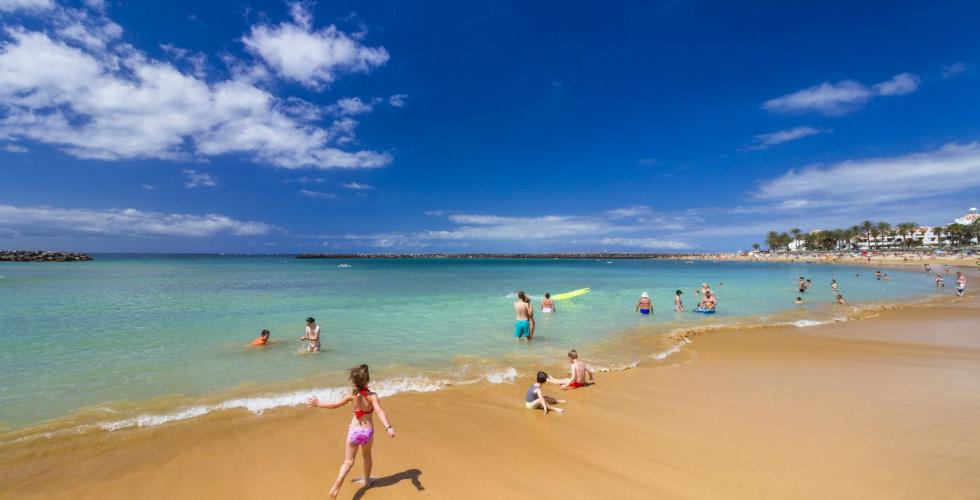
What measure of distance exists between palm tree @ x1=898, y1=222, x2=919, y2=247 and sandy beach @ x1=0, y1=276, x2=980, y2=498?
15433 cm

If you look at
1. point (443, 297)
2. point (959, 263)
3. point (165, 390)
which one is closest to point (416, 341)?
point (165, 390)

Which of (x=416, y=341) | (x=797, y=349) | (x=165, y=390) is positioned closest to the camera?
(x=165, y=390)

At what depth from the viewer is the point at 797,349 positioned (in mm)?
11867

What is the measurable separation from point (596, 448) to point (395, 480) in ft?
9.24

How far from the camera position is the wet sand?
4906 mm

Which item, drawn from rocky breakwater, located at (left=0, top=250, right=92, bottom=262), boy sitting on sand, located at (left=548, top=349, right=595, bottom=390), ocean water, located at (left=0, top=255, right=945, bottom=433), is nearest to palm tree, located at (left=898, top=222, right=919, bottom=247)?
ocean water, located at (left=0, top=255, right=945, bottom=433)

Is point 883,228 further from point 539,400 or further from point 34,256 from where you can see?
point 34,256

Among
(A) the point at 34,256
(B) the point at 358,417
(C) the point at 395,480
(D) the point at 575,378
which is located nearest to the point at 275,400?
(C) the point at 395,480

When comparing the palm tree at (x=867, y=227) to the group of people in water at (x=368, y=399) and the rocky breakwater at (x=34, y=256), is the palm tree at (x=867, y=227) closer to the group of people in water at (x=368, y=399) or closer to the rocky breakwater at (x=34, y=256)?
the group of people in water at (x=368, y=399)

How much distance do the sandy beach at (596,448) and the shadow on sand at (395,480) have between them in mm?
16

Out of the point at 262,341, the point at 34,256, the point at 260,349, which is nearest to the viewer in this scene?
the point at 260,349

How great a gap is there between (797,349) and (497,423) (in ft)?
33.3

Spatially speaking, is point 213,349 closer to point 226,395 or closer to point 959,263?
point 226,395

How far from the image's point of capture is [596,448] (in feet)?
19.3
